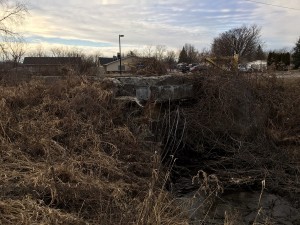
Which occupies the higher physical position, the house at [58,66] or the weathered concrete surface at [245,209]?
the house at [58,66]

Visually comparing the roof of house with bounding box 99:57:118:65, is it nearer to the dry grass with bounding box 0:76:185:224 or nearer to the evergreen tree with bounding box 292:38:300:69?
the evergreen tree with bounding box 292:38:300:69

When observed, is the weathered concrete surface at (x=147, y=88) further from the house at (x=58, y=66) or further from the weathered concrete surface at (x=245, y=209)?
the weathered concrete surface at (x=245, y=209)

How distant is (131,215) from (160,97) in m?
5.11

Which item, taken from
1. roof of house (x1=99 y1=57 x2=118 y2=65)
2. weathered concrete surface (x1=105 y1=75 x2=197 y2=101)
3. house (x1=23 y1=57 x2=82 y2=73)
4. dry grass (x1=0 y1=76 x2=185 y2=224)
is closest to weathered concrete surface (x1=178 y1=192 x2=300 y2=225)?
dry grass (x1=0 y1=76 x2=185 y2=224)

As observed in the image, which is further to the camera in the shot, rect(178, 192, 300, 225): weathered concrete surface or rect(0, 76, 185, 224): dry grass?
rect(178, 192, 300, 225): weathered concrete surface

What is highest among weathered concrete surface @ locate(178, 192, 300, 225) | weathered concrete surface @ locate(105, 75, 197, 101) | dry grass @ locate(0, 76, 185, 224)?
weathered concrete surface @ locate(105, 75, 197, 101)

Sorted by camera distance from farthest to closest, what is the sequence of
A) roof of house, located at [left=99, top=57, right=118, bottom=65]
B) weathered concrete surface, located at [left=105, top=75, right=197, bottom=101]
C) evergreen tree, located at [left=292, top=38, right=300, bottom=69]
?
1. roof of house, located at [left=99, top=57, right=118, bottom=65]
2. evergreen tree, located at [left=292, top=38, right=300, bottom=69]
3. weathered concrete surface, located at [left=105, top=75, right=197, bottom=101]

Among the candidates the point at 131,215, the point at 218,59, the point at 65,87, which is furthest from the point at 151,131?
the point at 218,59

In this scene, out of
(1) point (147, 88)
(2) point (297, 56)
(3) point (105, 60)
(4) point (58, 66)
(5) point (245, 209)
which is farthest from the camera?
(3) point (105, 60)

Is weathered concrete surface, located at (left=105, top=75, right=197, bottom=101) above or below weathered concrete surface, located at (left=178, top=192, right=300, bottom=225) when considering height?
above

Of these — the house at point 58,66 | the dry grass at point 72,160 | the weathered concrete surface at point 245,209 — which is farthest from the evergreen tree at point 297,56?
the weathered concrete surface at point 245,209

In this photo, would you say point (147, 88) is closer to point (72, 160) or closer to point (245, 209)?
point (72, 160)

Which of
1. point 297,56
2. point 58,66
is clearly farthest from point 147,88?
point 297,56

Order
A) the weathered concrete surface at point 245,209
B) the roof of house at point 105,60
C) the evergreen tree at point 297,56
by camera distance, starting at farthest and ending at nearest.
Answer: the roof of house at point 105,60 → the evergreen tree at point 297,56 → the weathered concrete surface at point 245,209
